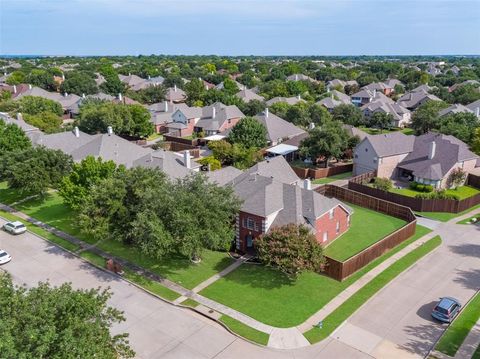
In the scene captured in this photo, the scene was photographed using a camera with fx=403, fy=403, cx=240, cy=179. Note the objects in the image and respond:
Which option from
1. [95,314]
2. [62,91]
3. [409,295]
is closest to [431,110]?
[409,295]

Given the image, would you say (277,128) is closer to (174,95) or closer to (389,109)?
(389,109)

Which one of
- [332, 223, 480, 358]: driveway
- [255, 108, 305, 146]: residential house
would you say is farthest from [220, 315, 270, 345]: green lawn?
[255, 108, 305, 146]: residential house

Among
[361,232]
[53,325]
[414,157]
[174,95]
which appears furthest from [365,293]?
[174,95]

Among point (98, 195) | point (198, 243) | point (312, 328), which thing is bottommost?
point (312, 328)

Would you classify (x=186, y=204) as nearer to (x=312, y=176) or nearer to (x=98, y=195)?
(x=98, y=195)

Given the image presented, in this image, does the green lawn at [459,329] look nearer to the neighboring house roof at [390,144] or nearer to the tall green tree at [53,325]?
the tall green tree at [53,325]

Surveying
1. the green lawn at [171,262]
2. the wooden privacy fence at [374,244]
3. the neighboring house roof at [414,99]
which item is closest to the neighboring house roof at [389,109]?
the neighboring house roof at [414,99]

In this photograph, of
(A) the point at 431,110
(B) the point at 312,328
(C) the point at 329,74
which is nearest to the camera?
(B) the point at 312,328
